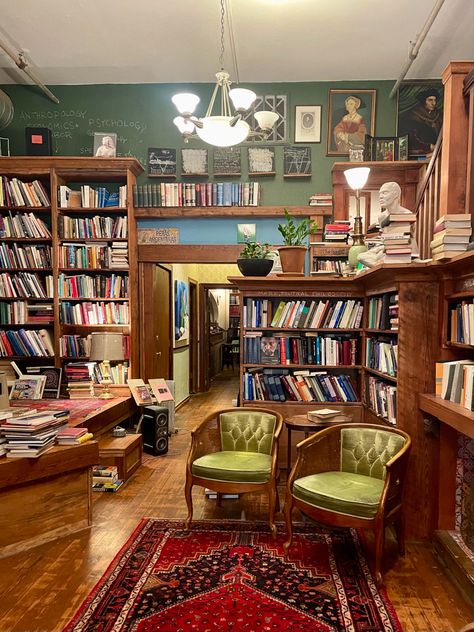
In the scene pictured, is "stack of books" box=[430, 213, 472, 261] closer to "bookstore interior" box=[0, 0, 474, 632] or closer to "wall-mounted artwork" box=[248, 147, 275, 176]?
"bookstore interior" box=[0, 0, 474, 632]

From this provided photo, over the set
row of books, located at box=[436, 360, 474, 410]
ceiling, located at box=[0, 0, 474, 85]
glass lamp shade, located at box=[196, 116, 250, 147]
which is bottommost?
row of books, located at box=[436, 360, 474, 410]

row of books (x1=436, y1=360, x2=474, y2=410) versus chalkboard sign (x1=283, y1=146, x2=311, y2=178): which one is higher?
chalkboard sign (x1=283, y1=146, x2=311, y2=178)

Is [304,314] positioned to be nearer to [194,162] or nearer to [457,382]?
[457,382]

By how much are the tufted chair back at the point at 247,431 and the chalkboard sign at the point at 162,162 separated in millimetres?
3116

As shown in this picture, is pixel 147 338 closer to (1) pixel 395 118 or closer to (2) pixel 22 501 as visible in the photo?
(2) pixel 22 501

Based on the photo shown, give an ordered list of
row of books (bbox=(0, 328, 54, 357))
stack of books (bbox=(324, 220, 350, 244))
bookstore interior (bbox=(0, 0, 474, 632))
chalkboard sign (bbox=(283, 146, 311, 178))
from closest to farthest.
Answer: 1. bookstore interior (bbox=(0, 0, 474, 632))
2. stack of books (bbox=(324, 220, 350, 244))
3. row of books (bbox=(0, 328, 54, 357))
4. chalkboard sign (bbox=(283, 146, 311, 178))

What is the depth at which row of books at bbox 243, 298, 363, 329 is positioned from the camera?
3.98 metres

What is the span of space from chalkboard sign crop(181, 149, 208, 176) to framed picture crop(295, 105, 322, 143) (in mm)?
1110

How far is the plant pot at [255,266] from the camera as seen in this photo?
3791mm

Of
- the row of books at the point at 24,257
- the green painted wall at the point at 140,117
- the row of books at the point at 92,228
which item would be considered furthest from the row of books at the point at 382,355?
the row of books at the point at 24,257

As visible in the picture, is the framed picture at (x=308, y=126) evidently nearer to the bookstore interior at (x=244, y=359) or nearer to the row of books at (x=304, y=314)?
the bookstore interior at (x=244, y=359)

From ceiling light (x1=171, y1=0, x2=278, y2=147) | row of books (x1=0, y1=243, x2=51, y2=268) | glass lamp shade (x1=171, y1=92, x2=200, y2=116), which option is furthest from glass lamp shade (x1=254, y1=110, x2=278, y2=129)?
row of books (x1=0, y1=243, x2=51, y2=268)

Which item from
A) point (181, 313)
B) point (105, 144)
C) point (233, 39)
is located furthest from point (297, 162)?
point (181, 313)

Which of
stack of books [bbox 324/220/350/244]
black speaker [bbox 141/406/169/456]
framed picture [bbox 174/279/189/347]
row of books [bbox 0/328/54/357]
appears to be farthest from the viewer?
framed picture [bbox 174/279/189/347]
